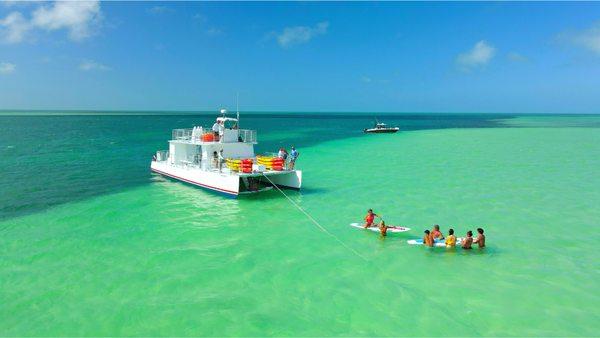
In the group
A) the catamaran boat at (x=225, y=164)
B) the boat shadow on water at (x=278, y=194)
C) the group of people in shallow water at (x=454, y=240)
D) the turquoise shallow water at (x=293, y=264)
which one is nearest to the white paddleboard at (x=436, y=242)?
the group of people in shallow water at (x=454, y=240)

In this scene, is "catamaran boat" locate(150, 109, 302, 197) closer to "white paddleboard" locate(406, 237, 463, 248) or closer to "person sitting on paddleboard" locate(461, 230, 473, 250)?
"white paddleboard" locate(406, 237, 463, 248)

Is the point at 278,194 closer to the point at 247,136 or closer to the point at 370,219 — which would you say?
the point at 247,136

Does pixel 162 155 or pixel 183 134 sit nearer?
pixel 183 134

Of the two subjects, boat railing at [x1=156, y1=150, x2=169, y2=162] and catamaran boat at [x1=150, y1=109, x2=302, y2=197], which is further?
boat railing at [x1=156, y1=150, x2=169, y2=162]

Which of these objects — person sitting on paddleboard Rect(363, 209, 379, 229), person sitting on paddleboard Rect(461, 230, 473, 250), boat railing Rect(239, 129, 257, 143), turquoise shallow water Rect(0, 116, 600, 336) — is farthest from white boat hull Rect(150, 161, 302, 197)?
person sitting on paddleboard Rect(461, 230, 473, 250)

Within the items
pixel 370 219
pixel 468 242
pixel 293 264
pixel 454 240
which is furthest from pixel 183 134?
pixel 468 242

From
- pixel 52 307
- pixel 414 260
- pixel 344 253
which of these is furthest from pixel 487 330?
pixel 52 307

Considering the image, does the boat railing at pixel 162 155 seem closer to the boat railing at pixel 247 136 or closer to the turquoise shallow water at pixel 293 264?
the turquoise shallow water at pixel 293 264

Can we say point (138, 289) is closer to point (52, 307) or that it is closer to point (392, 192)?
point (52, 307)
